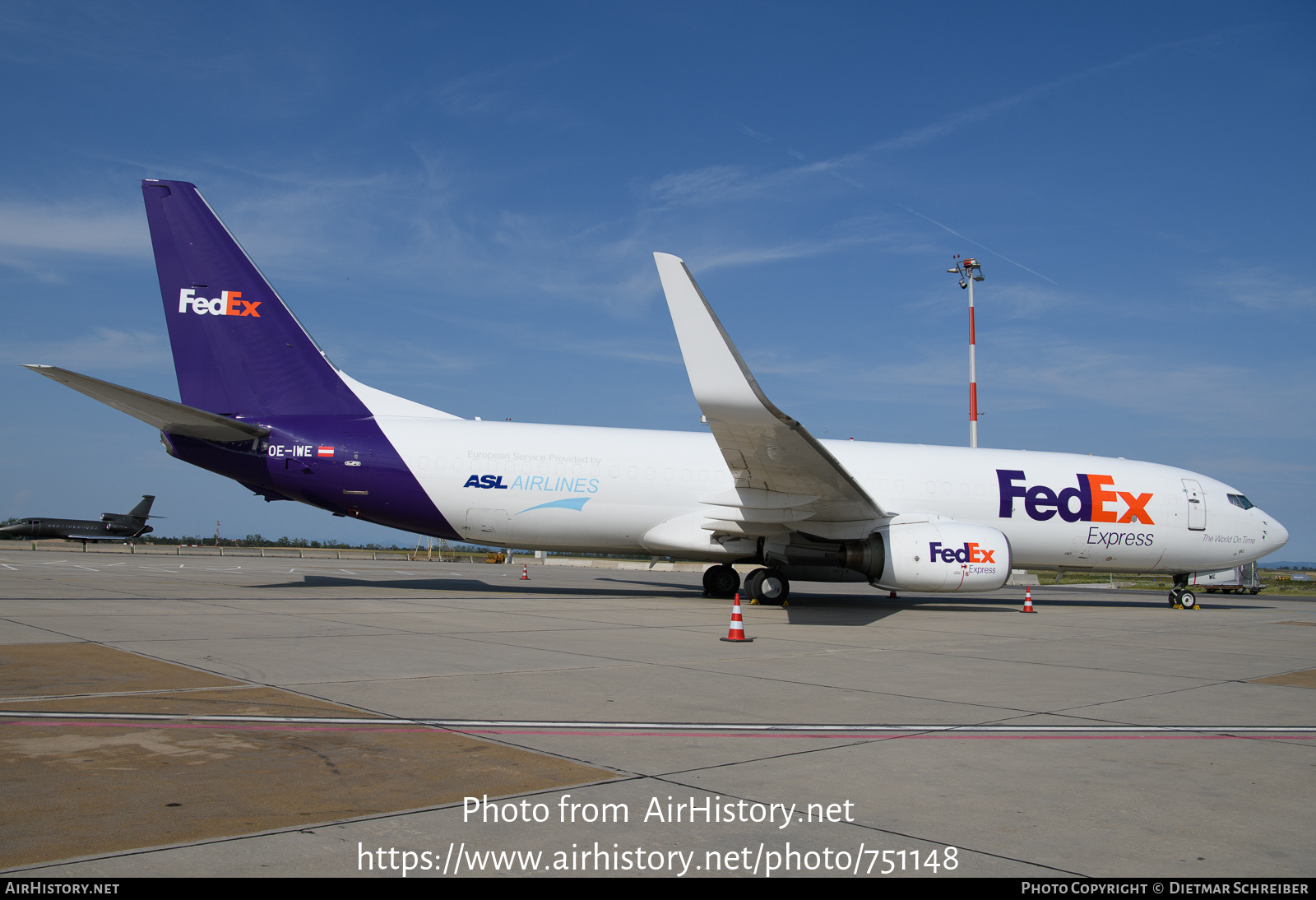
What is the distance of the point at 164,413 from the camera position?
1614cm

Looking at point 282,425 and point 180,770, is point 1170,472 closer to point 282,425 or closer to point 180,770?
point 282,425

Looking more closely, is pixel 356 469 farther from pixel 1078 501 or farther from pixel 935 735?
pixel 1078 501

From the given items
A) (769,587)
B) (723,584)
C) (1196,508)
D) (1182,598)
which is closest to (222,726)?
(769,587)

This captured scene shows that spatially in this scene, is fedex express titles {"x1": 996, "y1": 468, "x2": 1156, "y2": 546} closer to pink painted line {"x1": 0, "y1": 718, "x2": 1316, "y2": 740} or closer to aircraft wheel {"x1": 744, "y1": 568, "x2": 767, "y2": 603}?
aircraft wheel {"x1": 744, "y1": 568, "x2": 767, "y2": 603}

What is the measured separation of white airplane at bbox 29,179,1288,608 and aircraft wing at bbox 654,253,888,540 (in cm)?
6

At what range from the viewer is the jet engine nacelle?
15609 mm

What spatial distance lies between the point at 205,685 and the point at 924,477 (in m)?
15.4

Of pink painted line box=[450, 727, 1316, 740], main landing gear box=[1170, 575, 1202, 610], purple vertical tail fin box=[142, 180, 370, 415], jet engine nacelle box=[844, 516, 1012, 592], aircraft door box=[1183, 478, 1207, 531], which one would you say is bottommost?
main landing gear box=[1170, 575, 1202, 610]

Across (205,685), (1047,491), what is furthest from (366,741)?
(1047,491)

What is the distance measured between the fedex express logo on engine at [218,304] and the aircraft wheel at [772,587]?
11835mm

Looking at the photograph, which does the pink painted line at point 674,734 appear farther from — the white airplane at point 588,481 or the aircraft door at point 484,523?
the aircraft door at point 484,523

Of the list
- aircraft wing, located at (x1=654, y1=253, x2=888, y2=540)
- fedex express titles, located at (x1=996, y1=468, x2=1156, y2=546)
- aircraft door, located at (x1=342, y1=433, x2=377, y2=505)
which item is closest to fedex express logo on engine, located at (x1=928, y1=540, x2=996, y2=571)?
aircraft wing, located at (x1=654, y1=253, x2=888, y2=540)

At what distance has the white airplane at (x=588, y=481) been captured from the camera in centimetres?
1636

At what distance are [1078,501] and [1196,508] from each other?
3.24 meters
